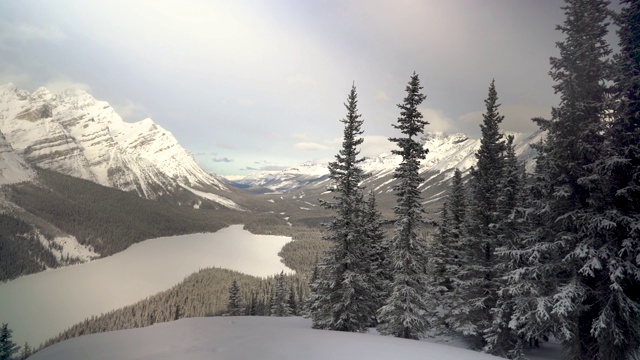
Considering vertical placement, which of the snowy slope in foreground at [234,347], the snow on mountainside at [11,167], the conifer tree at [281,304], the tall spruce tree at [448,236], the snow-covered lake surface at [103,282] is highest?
the snow on mountainside at [11,167]

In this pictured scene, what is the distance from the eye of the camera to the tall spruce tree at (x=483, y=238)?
821 inches

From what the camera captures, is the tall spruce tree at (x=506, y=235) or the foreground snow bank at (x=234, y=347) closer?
the foreground snow bank at (x=234, y=347)

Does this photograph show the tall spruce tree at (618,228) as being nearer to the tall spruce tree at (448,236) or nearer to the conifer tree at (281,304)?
the tall spruce tree at (448,236)

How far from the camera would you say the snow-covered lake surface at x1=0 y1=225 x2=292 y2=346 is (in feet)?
318

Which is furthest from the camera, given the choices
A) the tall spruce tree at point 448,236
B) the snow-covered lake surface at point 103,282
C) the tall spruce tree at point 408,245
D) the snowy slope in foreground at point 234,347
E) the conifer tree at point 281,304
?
the snow-covered lake surface at point 103,282

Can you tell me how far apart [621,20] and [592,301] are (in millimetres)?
12674

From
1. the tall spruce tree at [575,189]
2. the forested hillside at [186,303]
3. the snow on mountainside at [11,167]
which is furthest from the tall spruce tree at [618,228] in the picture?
the snow on mountainside at [11,167]

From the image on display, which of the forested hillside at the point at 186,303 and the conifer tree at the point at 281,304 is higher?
the conifer tree at the point at 281,304

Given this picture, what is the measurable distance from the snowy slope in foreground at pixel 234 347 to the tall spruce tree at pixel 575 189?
5.27m

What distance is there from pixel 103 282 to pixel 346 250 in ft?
501

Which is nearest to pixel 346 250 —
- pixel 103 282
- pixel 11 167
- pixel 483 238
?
pixel 483 238

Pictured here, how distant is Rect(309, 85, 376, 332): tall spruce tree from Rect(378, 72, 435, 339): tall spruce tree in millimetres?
2339

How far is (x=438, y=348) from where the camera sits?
1176 cm

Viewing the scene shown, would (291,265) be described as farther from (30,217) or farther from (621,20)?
(621,20)
